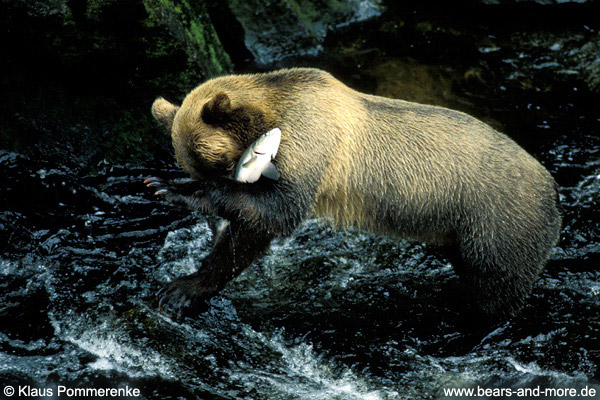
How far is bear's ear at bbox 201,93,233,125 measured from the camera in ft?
14.8

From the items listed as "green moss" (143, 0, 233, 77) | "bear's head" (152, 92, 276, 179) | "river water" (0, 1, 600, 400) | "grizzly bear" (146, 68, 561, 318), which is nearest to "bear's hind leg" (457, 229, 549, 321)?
"grizzly bear" (146, 68, 561, 318)

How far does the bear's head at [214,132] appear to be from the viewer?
466 centimetres

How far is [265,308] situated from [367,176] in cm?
172

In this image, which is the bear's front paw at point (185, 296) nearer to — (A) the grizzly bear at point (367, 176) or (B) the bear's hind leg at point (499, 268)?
(A) the grizzly bear at point (367, 176)

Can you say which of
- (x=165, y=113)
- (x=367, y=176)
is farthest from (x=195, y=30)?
(x=367, y=176)

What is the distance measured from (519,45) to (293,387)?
6.32 meters

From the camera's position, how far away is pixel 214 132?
4676mm

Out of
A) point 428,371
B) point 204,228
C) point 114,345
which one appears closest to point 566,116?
point 428,371

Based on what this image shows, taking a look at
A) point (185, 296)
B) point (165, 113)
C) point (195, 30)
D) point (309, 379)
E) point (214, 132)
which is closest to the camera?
point (214, 132)

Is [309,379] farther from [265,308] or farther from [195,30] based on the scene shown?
[195,30]

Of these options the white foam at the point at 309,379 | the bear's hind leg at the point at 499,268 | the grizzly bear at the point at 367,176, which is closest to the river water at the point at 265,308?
the white foam at the point at 309,379

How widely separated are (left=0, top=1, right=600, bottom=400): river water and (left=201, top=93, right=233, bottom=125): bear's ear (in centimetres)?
198

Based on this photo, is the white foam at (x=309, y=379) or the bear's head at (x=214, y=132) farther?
the white foam at (x=309, y=379)

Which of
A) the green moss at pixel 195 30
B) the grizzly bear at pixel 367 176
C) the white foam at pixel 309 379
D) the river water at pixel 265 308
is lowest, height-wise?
the white foam at pixel 309 379
